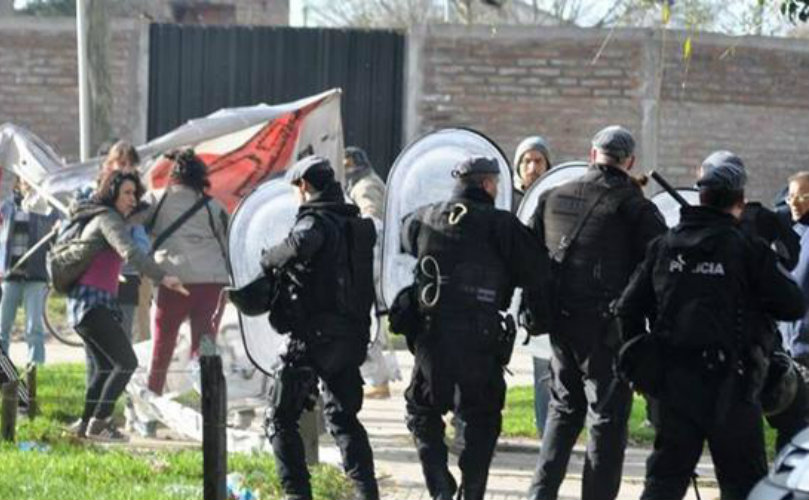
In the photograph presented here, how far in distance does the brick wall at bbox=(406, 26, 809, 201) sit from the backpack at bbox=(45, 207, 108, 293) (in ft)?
35.2

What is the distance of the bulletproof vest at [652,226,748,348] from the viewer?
26.4ft

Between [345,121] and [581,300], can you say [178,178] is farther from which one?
[345,121]

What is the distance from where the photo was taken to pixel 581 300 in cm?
961

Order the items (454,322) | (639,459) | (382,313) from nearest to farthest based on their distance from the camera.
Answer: (454,322), (382,313), (639,459)

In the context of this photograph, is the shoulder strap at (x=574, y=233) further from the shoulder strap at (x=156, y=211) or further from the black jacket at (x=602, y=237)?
the shoulder strap at (x=156, y=211)

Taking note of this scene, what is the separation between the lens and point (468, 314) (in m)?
9.57

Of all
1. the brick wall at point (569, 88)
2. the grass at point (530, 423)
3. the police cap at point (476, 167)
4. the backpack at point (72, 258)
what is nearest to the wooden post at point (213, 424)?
the police cap at point (476, 167)

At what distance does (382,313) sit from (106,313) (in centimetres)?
246

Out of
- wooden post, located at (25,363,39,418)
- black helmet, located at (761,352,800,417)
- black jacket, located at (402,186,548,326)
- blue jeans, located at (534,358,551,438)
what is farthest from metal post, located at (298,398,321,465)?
black helmet, located at (761,352,800,417)

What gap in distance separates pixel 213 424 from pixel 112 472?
82.8 inches

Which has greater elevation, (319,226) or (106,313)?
(319,226)

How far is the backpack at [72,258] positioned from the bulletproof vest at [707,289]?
17.3 ft

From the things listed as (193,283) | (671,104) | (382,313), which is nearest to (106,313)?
(193,283)

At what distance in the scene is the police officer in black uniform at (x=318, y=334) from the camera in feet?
31.6
